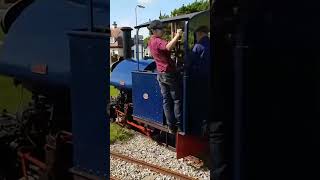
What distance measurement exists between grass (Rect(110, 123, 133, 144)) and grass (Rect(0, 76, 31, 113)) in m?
4.35

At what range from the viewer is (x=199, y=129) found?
22.5 feet

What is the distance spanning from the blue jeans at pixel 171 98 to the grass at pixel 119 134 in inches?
74.6

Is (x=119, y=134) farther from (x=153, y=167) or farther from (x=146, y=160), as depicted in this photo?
(x=153, y=167)

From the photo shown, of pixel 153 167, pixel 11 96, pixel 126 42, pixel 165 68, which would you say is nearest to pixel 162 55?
pixel 165 68

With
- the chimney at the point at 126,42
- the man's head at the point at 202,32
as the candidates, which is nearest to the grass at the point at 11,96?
the man's head at the point at 202,32

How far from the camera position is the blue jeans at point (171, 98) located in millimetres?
6863

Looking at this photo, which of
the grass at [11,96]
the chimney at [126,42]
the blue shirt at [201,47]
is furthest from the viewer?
the chimney at [126,42]

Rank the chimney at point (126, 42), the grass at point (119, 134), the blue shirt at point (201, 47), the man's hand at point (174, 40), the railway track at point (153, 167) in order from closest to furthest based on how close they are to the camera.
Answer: the railway track at point (153, 167), the blue shirt at point (201, 47), the man's hand at point (174, 40), the grass at point (119, 134), the chimney at point (126, 42)

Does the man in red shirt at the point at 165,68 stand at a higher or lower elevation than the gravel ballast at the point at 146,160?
higher

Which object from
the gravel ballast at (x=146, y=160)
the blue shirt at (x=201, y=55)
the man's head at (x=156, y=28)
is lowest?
the gravel ballast at (x=146, y=160)

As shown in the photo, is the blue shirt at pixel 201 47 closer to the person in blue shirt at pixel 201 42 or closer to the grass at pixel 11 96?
the person in blue shirt at pixel 201 42

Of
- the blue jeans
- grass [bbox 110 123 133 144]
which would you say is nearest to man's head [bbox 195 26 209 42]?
the blue jeans

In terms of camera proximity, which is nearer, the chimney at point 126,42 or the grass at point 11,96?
the grass at point 11,96

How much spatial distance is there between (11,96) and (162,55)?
310 centimetres
